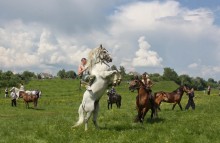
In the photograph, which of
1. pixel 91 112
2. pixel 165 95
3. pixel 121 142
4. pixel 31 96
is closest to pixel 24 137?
pixel 91 112

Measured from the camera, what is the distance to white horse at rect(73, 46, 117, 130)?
14.8 m

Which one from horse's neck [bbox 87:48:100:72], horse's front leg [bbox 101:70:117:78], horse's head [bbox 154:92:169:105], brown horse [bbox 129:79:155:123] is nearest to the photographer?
horse's front leg [bbox 101:70:117:78]

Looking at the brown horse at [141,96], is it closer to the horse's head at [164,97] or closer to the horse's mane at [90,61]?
the horse's mane at [90,61]

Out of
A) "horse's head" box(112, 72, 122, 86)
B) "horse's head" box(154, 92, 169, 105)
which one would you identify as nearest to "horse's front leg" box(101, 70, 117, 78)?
"horse's head" box(112, 72, 122, 86)

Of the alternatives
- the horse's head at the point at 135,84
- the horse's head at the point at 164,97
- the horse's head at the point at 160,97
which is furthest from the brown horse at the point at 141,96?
the horse's head at the point at 164,97

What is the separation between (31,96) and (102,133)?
29791mm

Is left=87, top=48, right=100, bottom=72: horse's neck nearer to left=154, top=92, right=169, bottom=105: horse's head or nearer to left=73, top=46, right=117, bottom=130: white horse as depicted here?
left=73, top=46, right=117, bottom=130: white horse

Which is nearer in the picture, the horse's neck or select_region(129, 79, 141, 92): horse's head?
the horse's neck

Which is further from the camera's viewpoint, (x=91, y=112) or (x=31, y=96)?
(x=31, y=96)

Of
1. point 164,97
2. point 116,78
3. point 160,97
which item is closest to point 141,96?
point 116,78

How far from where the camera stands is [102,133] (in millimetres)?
14102

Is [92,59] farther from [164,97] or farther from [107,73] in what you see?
[164,97]

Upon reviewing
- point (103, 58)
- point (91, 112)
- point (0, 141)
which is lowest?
point (0, 141)

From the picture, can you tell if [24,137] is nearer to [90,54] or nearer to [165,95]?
[90,54]
